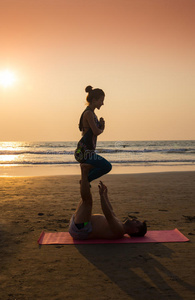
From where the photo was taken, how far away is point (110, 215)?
4.64m

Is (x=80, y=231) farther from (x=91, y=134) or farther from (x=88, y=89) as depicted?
(x=88, y=89)

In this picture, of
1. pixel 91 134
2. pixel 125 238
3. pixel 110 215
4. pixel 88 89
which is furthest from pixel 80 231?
pixel 88 89

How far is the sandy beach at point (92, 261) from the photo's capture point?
3.17m

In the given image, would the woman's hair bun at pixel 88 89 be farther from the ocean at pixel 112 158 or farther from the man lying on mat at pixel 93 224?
the ocean at pixel 112 158

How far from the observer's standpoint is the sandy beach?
3168 millimetres

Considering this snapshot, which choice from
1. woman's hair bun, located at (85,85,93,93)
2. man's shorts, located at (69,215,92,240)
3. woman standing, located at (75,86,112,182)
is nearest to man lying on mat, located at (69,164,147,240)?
man's shorts, located at (69,215,92,240)

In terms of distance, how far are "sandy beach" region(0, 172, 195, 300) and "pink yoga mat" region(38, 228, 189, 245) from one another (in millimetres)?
127

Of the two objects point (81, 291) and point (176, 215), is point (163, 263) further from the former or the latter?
point (176, 215)

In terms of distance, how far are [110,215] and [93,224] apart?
1.51 feet

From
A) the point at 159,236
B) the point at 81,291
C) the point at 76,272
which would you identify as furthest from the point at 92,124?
the point at 81,291

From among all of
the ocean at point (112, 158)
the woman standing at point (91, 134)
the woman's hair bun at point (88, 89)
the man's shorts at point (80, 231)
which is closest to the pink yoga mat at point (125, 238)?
the man's shorts at point (80, 231)

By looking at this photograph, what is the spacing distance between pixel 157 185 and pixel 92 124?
619 centimetres

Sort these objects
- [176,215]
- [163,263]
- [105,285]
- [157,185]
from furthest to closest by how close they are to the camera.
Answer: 1. [157,185]
2. [176,215]
3. [163,263]
4. [105,285]

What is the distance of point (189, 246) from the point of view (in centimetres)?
454
